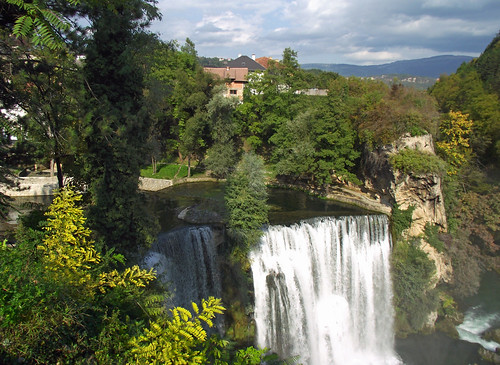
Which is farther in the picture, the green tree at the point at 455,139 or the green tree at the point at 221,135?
the green tree at the point at 221,135

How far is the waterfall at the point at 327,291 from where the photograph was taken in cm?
1656

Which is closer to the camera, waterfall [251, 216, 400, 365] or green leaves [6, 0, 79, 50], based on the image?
green leaves [6, 0, 79, 50]

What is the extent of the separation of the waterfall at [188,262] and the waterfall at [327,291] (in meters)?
2.09

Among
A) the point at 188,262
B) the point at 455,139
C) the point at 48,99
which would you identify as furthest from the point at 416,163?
the point at 48,99

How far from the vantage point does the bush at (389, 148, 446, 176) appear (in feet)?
69.3

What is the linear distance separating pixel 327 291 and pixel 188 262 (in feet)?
25.9

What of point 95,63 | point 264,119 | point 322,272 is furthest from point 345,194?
point 95,63

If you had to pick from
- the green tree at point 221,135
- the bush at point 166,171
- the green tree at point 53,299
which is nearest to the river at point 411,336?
the green tree at point 221,135

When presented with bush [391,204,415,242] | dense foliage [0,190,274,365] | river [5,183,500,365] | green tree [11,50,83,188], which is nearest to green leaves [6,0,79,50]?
dense foliage [0,190,274,365]

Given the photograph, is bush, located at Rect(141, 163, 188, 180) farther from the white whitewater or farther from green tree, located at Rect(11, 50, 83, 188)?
the white whitewater

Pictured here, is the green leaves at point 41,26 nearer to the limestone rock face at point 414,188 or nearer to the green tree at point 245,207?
the green tree at point 245,207

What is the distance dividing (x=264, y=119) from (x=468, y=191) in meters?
17.9

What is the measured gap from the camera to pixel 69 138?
804 cm

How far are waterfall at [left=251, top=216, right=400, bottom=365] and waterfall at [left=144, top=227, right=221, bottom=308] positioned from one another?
2.09 m
